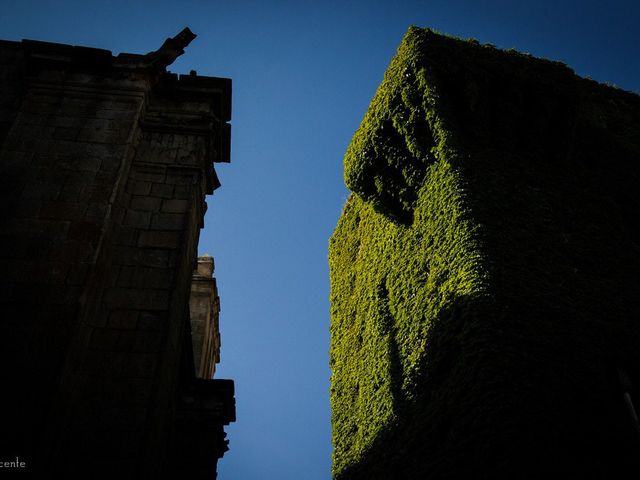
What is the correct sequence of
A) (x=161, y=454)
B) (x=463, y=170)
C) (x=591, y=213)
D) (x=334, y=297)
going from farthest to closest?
1. (x=334, y=297)
2. (x=591, y=213)
3. (x=463, y=170)
4. (x=161, y=454)

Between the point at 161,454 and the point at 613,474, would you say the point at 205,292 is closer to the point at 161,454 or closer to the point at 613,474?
the point at 161,454

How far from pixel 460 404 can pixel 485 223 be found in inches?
134

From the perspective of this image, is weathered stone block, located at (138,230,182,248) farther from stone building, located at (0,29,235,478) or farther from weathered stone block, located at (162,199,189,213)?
weathered stone block, located at (162,199,189,213)

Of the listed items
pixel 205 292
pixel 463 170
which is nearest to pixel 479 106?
pixel 463 170

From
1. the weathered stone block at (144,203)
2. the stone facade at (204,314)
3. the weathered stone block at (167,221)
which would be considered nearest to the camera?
the weathered stone block at (167,221)

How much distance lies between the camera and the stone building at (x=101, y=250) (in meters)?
4.44

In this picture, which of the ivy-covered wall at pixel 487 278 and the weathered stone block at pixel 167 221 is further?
the ivy-covered wall at pixel 487 278

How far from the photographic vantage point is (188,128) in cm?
705

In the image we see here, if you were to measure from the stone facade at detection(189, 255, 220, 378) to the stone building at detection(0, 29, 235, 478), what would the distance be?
5488mm

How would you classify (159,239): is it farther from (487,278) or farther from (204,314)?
(204,314)

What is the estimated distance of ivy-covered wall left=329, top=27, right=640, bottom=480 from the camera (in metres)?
7.23

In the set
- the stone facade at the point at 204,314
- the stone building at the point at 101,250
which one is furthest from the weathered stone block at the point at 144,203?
the stone facade at the point at 204,314

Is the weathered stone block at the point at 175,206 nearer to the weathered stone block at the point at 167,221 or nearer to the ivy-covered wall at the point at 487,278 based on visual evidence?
the weathered stone block at the point at 167,221

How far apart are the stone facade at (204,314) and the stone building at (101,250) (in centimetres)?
549
